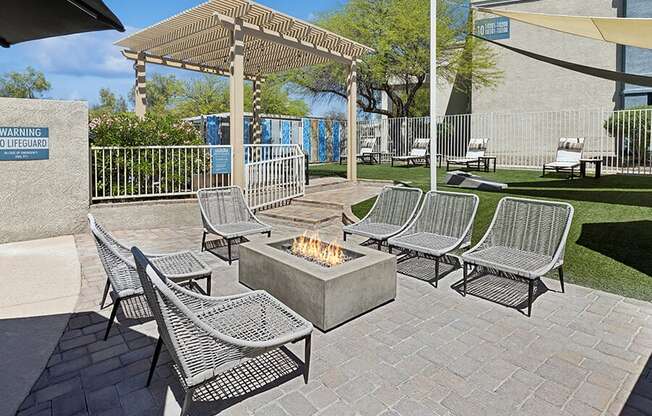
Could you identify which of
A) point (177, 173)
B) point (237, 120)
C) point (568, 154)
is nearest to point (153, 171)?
point (177, 173)

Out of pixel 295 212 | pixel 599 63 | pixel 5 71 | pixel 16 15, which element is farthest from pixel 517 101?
pixel 5 71

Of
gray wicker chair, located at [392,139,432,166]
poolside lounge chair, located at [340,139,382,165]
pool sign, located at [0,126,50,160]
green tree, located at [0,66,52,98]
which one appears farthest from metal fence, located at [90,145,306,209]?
green tree, located at [0,66,52,98]

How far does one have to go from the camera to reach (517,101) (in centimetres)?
2005

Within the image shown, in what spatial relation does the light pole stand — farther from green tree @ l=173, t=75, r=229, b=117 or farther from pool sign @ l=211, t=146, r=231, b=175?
green tree @ l=173, t=75, r=229, b=117

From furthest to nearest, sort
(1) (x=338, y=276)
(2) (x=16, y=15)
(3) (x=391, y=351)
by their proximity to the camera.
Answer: (1) (x=338, y=276) < (3) (x=391, y=351) < (2) (x=16, y=15)

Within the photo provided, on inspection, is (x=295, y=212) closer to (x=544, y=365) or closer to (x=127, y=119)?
(x=127, y=119)

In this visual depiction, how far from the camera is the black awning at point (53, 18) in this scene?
9.15 ft

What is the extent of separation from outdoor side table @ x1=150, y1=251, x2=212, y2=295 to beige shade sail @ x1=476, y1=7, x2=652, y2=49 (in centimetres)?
654

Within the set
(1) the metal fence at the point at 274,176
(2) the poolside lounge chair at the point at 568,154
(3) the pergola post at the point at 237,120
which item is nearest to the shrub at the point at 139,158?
(3) the pergola post at the point at 237,120

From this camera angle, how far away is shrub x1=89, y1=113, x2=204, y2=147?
8336 millimetres

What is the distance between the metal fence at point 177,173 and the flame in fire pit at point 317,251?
14.5 ft

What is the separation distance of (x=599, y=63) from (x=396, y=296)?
19.4 meters

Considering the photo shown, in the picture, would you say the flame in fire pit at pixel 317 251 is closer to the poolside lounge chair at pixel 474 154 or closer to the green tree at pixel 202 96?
the poolside lounge chair at pixel 474 154

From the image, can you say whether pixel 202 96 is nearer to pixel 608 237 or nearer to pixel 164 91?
pixel 164 91
